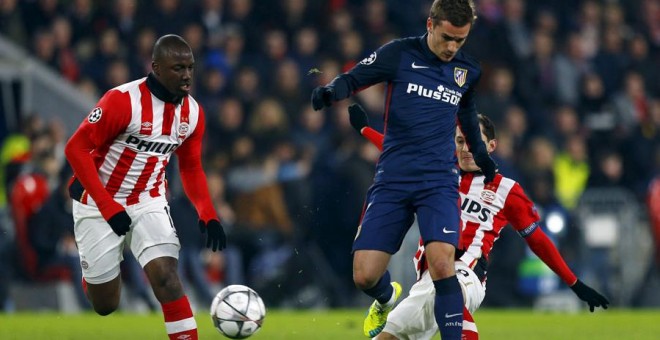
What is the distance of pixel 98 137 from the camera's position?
815cm

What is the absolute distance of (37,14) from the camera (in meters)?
16.6

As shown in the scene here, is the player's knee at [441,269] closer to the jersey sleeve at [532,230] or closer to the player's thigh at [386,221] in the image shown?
the player's thigh at [386,221]

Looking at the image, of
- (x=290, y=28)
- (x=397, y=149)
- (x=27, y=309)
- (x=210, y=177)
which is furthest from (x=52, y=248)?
(x=397, y=149)

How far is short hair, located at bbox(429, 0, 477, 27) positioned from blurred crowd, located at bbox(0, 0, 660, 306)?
6.40 metres

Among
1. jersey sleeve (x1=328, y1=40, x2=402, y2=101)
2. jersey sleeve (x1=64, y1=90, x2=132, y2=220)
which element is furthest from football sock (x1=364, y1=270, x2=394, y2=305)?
jersey sleeve (x1=64, y1=90, x2=132, y2=220)

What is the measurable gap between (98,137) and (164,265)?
33.9 inches

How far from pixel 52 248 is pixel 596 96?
7.22m

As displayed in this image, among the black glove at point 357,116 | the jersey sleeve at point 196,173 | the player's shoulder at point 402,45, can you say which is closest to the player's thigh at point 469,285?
the black glove at point 357,116

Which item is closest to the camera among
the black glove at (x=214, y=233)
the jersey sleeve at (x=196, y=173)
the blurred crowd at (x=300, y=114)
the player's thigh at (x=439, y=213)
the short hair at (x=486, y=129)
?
the player's thigh at (x=439, y=213)

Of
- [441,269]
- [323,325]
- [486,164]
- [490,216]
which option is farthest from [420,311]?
[323,325]

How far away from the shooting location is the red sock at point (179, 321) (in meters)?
8.02

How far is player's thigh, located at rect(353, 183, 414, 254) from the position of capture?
7.91m

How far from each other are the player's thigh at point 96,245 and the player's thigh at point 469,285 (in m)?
2.12

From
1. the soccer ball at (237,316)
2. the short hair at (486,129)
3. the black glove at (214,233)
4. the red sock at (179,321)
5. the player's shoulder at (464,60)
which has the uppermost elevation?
the player's shoulder at (464,60)
